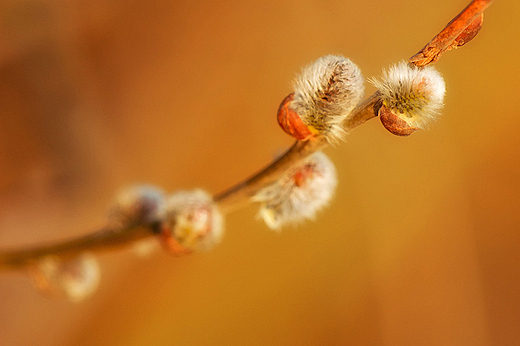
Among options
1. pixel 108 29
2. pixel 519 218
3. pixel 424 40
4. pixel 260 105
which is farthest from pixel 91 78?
pixel 519 218

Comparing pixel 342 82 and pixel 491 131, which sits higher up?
pixel 491 131

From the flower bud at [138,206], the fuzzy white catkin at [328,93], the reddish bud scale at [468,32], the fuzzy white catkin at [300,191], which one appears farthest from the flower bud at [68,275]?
the reddish bud scale at [468,32]

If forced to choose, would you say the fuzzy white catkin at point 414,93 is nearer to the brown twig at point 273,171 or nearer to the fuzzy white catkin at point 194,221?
the brown twig at point 273,171

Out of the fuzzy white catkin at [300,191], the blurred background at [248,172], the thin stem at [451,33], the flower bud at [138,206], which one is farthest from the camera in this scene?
the blurred background at [248,172]

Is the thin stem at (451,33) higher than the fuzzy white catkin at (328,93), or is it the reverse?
the fuzzy white catkin at (328,93)

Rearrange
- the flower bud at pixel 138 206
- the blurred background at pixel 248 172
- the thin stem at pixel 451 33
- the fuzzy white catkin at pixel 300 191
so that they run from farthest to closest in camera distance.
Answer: the blurred background at pixel 248 172, the flower bud at pixel 138 206, the fuzzy white catkin at pixel 300 191, the thin stem at pixel 451 33

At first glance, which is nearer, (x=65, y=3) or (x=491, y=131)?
(x=65, y=3)

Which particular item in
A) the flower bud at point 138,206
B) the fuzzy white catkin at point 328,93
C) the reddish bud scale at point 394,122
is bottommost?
the reddish bud scale at point 394,122

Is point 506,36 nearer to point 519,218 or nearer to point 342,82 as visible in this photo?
point 519,218
